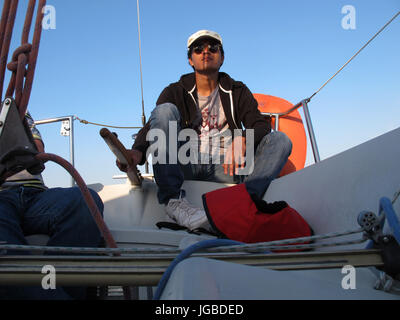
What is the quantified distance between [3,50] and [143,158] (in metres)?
0.74

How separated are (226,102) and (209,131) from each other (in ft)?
0.50

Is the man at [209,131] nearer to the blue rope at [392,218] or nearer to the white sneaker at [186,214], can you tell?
the white sneaker at [186,214]

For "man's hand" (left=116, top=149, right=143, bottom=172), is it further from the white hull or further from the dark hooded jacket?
the dark hooded jacket

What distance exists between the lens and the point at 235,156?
133 cm

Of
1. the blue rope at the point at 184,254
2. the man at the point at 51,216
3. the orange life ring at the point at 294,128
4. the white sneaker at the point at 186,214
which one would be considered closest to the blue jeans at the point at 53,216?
the man at the point at 51,216

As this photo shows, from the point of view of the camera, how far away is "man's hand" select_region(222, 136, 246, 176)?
1.33 m

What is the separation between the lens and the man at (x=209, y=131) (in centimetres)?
117

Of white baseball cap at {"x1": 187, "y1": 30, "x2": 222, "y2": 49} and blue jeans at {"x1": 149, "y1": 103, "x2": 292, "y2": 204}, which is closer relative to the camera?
blue jeans at {"x1": 149, "y1": 103, "x2": 292, "y2": 204}

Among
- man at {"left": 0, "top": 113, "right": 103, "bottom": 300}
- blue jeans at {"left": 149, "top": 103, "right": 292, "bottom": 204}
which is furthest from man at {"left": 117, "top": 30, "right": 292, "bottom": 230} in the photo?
man at {"left": 0, "top": 113, "right": 103, "bottom": 300}

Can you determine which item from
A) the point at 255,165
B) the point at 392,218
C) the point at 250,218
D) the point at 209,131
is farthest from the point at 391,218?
the point at 209,131

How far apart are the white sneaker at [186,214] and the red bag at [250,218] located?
0.13m

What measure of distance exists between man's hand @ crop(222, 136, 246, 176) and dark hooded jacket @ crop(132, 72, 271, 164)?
12 cm

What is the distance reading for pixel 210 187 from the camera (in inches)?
53.0
